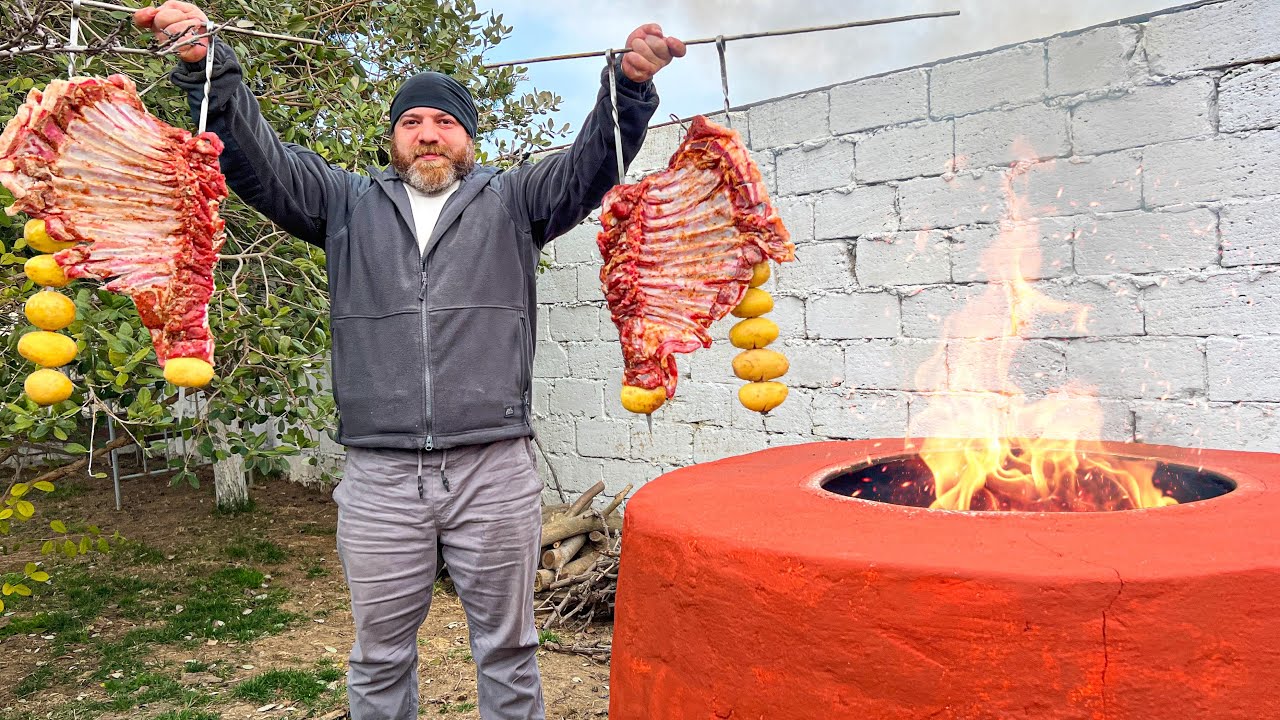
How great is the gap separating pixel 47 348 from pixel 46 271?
6.8 inches

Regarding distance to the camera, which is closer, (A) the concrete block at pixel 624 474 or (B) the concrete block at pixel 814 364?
(B) the concrete block at pixel 814 364

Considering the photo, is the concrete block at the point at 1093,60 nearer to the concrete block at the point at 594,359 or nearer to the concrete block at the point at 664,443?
the concrete block at the point at 664,443

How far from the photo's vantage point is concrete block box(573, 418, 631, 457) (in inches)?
204

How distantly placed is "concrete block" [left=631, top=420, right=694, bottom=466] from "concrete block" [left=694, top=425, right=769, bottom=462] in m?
0.06

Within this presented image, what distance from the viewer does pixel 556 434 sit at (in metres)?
5.52

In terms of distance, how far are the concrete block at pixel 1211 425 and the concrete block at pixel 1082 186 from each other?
0.78m

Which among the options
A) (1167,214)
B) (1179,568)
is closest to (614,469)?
(1167,214)

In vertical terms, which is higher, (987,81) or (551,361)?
(987,81)

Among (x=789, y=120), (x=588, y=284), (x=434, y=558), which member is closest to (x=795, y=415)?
(x=789, y=120)

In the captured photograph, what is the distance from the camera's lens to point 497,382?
8.54 feet

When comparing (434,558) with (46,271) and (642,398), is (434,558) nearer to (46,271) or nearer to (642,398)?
(642,398)

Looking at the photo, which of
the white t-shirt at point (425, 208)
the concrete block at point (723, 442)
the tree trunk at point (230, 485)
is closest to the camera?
the white t-shirt at point (425, 208)

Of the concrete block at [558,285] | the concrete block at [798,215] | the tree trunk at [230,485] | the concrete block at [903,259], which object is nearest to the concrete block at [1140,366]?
the concrete block at [903,259]

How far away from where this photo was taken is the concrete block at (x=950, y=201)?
370 centimetres
